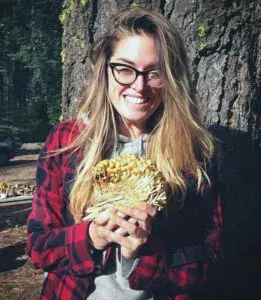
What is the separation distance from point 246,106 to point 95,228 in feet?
5.16

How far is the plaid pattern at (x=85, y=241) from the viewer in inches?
91.4

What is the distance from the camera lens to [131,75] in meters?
2.40

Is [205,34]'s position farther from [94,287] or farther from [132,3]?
[94,287]

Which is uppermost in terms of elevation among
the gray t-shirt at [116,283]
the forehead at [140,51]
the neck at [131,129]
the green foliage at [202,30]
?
the green foliage at [202,30]

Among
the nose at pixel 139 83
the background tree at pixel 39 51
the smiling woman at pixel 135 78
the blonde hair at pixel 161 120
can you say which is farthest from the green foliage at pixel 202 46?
the background tree at pixel 39 51

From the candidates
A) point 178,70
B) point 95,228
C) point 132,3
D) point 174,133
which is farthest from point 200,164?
point 132,3

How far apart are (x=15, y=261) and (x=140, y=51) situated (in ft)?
16.0

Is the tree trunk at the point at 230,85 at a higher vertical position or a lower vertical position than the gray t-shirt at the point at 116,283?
higher

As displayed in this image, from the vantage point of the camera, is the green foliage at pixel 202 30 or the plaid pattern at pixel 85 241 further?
the green foliage at pixel 202 30

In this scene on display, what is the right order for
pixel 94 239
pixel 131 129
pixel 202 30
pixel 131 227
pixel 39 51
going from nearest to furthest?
pixel 131 227 → pixel 94 239 → pixel 131 129 → pixel 202 30 → pixel 39 51

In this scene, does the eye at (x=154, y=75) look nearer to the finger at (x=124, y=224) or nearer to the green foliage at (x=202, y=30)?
the finger at (x=124, y=224)

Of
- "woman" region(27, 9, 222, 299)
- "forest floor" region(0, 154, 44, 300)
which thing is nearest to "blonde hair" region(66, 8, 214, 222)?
"woman" region(27, 9, 222, 299)

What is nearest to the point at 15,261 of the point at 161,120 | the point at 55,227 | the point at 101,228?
the point at 55,227

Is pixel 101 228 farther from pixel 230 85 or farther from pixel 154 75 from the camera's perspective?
pixel 230 85
